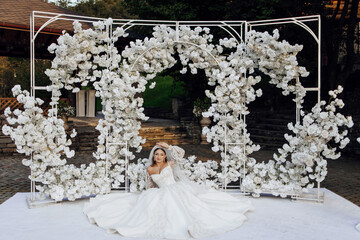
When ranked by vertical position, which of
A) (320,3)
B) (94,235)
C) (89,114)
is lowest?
(94,235)

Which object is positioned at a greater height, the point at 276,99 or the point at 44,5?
the point at 44,5

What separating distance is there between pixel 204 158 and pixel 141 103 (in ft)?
18.6

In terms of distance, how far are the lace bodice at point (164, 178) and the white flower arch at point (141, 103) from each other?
0.82 meters

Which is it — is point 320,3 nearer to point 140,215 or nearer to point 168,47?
point 168,47

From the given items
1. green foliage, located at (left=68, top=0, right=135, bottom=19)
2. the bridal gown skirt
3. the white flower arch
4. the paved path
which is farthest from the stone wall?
green foliage, located at (left=68, top=0, right=135, bottom=19)

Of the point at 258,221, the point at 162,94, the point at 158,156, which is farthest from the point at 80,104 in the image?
the point at 258,221

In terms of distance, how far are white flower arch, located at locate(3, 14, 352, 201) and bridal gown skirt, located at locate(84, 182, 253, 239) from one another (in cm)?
89

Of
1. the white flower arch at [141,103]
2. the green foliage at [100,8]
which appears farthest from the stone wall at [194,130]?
the green foliage at [100,8]

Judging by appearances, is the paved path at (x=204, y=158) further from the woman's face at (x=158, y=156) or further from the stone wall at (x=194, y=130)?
the woman's face at (x=158, y=156)

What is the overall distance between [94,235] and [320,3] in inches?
461

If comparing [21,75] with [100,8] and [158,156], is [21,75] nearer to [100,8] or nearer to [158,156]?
[158,156]

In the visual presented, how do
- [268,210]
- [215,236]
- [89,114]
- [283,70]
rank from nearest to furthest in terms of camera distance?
[215,236] → [268,210] → [283,70] → [89,114]

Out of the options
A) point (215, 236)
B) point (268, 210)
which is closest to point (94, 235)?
point (215, 236)

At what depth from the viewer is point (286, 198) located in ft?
22.5
